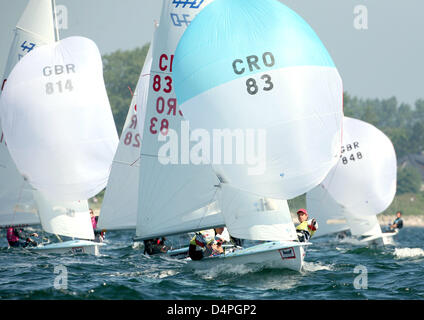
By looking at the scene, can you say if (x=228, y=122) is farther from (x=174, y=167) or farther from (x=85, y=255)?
(x=85, y=255)

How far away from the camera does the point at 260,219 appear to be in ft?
49.1

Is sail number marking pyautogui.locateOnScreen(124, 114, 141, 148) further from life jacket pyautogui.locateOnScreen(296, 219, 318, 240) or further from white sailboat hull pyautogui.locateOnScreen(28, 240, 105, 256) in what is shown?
life jacket pyautogui.locateOnScreen(296, 219, 318, 240)

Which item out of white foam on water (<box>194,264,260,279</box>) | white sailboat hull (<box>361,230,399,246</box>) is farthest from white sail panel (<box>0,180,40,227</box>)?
white sailboat hull (<box>361,230,399,246</box>)

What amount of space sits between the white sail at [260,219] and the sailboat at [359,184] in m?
13.0

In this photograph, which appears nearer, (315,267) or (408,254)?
(315,267)

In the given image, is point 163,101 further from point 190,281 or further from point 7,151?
point 7,151

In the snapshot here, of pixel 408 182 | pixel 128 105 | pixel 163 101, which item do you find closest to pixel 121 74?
pixel 128 105

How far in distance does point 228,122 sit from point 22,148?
8.77 metres

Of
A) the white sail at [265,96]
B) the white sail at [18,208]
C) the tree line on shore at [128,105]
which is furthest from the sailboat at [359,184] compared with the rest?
the tree line on shore at [128,105]

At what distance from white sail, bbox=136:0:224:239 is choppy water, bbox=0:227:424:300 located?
1.22 m

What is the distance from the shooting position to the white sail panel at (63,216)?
21.4 metres

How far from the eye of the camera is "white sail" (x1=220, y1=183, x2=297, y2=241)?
14969 millimetres

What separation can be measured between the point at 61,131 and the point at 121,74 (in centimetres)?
8362
